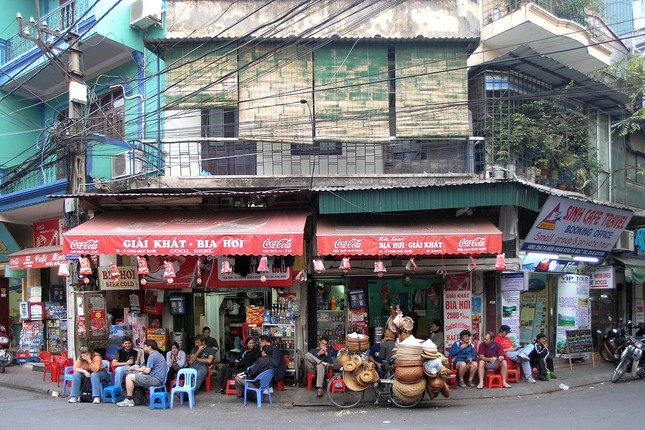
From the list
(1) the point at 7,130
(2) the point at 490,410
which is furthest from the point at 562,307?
(1) the point at 7,130

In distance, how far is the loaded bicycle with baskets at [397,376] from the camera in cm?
962

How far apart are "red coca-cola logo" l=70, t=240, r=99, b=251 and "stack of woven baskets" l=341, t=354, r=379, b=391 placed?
521 centimetres

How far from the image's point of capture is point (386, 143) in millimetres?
12336

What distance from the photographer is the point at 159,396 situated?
10.5 metres

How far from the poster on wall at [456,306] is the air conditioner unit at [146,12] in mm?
8655

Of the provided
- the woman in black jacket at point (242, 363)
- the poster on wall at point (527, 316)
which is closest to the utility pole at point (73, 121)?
the woman in black jacket at point (242, 363)

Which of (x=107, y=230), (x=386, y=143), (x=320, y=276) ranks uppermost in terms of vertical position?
(x=386, y=143)

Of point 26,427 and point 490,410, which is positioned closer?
point 26,427

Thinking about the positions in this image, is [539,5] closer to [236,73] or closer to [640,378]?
[236,73]

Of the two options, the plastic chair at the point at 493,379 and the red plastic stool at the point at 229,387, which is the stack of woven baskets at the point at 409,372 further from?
the red plastic stool at the point at 229,387

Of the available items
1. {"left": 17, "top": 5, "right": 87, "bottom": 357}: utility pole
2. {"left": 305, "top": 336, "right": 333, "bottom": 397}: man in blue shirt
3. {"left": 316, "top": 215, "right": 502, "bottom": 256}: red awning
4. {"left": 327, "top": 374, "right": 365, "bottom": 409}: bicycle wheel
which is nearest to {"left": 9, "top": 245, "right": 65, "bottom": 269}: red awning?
{"left": 17, "top": 5, "right": 87, "bottom": 357}: utility pole

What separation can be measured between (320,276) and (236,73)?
4720mm

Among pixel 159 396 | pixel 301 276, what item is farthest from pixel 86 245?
pixel 301 276

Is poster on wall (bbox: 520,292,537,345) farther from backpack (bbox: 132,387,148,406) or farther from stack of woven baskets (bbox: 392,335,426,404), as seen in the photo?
backpack (bbox: 132,387,148,406)
